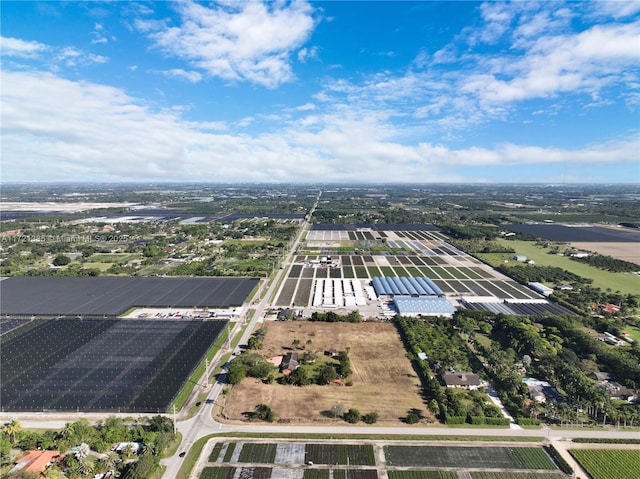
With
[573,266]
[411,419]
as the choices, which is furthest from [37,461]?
[573,266]

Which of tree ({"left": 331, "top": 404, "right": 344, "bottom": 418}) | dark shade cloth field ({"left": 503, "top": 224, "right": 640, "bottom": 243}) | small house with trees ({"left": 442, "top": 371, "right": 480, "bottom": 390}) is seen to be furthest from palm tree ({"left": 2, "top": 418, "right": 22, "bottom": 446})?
dark shade cloth field ({"left": 503, "top": 224, "right": 640, "bottom": 243})

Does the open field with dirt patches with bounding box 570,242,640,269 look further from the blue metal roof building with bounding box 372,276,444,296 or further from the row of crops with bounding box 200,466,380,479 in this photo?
the row of crops with bounding box 200,466,380,479

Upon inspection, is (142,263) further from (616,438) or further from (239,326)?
(616,438)

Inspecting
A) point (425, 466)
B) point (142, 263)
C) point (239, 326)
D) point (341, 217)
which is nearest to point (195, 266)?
point (142, 263)

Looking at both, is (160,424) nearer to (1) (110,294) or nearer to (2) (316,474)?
(2) (316,474)

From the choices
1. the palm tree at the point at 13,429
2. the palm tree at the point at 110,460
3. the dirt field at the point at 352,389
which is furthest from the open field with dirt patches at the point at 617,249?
the palm tree at the point at 13,429

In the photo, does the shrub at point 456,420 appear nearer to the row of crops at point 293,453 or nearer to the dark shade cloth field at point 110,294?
the row of crops at point 293,453
